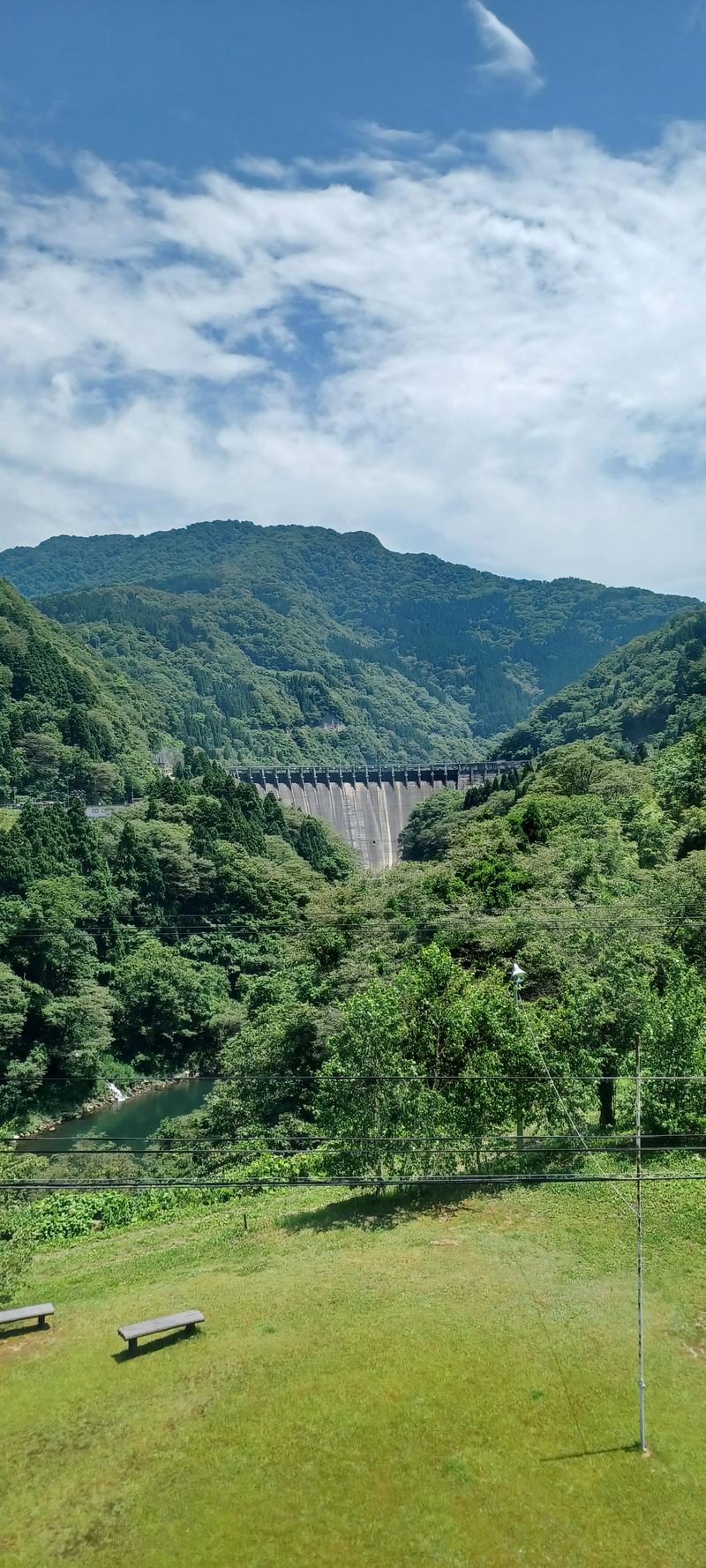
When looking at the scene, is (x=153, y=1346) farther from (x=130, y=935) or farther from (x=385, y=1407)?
(x=130, y=935)

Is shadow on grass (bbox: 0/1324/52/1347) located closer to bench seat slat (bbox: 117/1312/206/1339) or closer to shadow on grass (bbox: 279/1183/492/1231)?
bench seat slat (bbox: 117/1312/206/1339)

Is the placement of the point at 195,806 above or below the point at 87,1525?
above

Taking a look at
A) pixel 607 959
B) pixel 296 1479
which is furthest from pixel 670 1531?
pixel 607 959

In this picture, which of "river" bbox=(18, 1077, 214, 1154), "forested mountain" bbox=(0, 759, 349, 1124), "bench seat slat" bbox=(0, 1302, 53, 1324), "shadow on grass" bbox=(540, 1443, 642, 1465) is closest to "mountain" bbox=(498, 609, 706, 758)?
"forested mountain" bbox=(0, 759, 349, 1124)

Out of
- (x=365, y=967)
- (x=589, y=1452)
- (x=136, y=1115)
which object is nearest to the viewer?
(x=589, y=1452)

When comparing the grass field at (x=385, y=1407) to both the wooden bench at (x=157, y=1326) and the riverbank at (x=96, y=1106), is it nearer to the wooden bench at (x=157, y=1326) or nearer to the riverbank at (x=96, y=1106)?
the wooden bench at (x=157, y=1326)

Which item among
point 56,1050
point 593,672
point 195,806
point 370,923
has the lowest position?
point 56,1050

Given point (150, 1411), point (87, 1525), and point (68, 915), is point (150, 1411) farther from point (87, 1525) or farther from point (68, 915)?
point (68, 915)

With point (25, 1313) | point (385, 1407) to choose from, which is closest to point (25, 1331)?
point (25, 1313)
